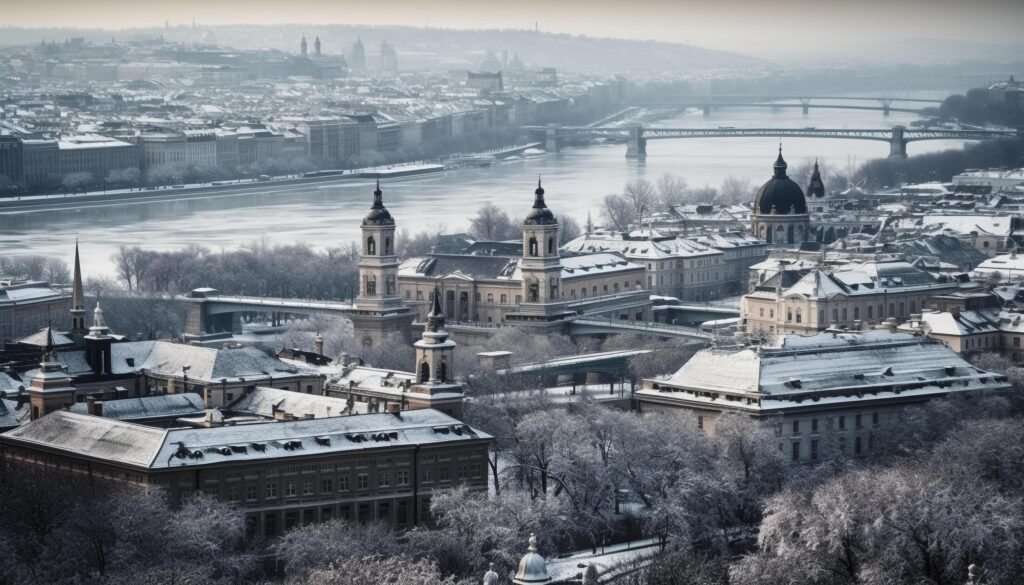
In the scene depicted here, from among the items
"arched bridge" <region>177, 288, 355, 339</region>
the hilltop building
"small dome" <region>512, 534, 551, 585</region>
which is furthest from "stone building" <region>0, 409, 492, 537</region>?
"arched bridge" <region>177, 288, 355, 339</region>

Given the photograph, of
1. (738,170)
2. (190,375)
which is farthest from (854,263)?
(738,170)

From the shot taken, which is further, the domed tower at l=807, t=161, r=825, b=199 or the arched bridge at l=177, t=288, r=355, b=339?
the domed tower at l=807, t=161, r=825, b=199

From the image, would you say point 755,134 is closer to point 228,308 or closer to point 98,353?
point 228,308

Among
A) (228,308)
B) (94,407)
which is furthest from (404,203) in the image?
(94,407)

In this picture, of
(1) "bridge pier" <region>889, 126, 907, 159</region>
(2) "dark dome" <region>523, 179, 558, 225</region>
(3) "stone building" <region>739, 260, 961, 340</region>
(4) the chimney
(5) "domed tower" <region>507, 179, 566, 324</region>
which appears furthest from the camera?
(1) "bridge pier" <region>889, 126, 907, 159</region>

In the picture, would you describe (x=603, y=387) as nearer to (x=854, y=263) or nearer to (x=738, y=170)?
(x=854, y=263)

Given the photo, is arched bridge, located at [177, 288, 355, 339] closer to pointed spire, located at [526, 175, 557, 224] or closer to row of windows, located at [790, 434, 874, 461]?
pointed spire, located at [526, 175, 557, 224]

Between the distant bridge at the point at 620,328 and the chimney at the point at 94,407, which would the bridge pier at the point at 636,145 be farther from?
the chimney at the point at 94,407

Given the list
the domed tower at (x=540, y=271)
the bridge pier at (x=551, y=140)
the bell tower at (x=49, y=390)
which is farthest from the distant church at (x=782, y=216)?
the bridge pier at (x=551, y=140)

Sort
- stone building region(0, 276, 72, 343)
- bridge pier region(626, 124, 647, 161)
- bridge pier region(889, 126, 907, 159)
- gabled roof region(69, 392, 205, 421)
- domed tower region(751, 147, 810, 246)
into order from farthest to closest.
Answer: bridge pier region(626, 124, 647, 161) → bridge pier region(889, 126, 907, 159) → domed tower region(751, 147, 810, 246) → stone building region(0, 276, 72, 343) → gabled roof region(69, 392, 205, 421)
